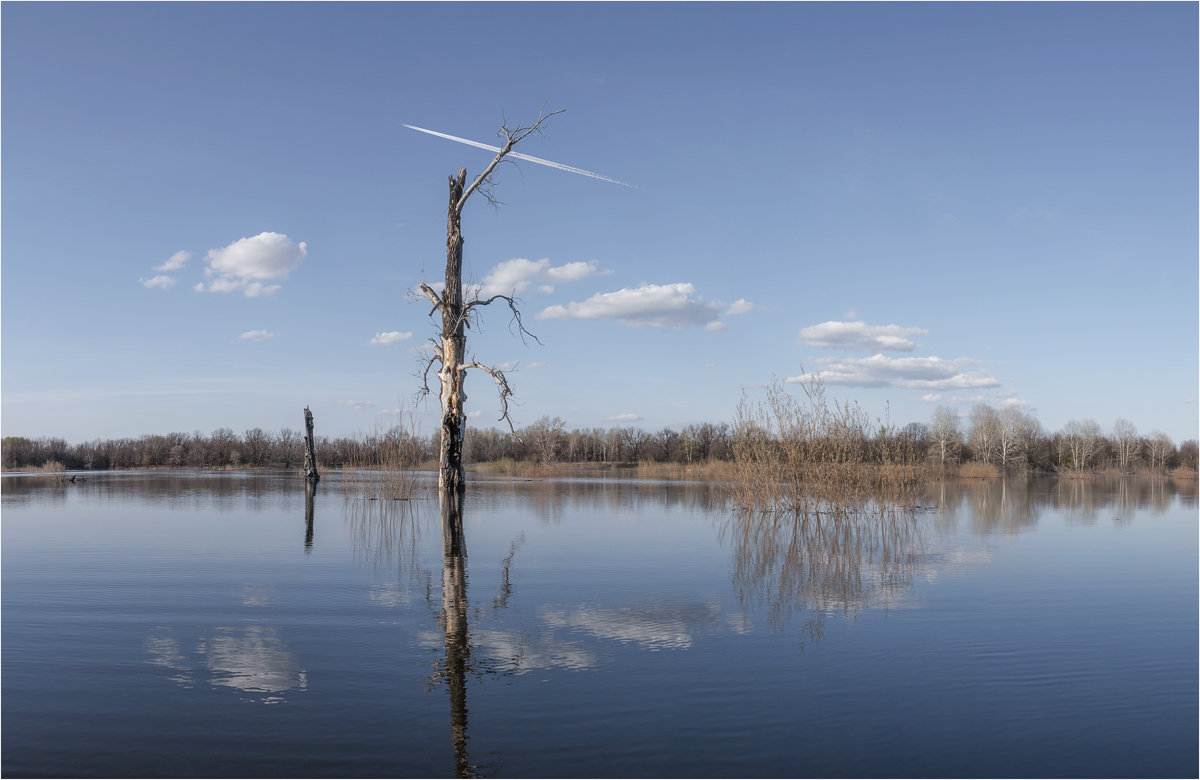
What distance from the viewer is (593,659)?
4.93 metres

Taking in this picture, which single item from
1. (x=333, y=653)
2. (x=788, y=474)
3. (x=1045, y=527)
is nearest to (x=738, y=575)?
(x=333, y=653)

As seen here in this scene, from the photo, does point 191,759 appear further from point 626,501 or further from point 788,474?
point 626,501

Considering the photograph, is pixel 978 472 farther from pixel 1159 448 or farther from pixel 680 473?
pixel 1159 448

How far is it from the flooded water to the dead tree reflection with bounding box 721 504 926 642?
63 millimetres

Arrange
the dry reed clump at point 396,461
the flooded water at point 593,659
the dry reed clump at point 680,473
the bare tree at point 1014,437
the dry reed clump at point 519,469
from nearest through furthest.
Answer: the flooded water at point 593,659 < the dry reed clump at point 396,461 < the dry reed clump at point 680,473 < the dry reed clump at point 519,469 < the bare tree at point 1014,437

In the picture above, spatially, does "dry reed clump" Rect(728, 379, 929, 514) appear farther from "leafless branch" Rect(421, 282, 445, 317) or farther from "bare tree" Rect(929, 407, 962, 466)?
"bare tree" Rect(929, 407, 962, 466)

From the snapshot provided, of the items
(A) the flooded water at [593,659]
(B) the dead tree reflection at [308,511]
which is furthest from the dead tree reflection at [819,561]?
(B) the dead tree reflection at [308,511]

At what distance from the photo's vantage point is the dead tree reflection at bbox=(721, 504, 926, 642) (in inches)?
267

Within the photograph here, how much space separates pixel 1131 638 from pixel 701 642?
3.10 meters

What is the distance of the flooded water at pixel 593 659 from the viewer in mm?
3479

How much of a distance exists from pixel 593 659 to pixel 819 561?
4986 millimetres

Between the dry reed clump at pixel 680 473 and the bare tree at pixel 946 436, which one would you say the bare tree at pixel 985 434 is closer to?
the bare tree at pixel 946 436

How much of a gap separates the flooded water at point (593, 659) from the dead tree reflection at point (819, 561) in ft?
0.21

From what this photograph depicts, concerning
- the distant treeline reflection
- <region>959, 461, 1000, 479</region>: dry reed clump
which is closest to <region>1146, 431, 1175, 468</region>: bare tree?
the distant treeline reflection
